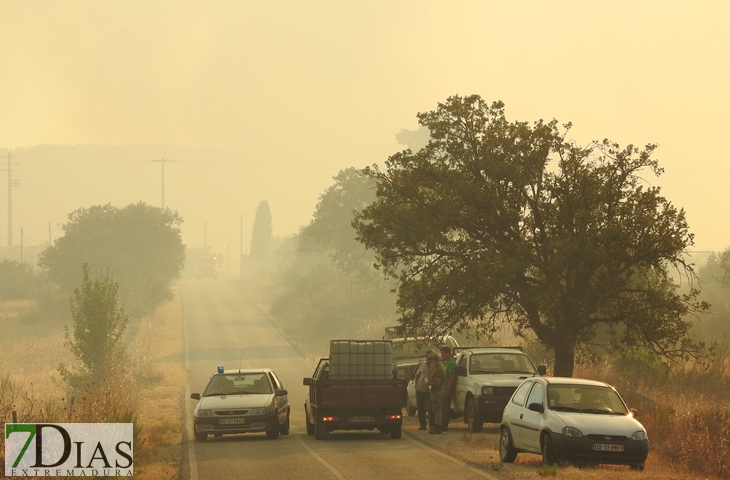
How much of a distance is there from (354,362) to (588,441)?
8845 millimetres

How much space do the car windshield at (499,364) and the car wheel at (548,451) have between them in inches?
317

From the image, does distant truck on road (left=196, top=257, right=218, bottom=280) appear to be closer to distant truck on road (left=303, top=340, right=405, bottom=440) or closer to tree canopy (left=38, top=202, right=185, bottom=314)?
tree canopy (left=38, top=202, right=185, bottom=314)

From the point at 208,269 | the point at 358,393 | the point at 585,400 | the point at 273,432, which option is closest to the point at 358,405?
the point at 358,393

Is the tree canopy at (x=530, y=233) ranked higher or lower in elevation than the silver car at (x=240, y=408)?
higher

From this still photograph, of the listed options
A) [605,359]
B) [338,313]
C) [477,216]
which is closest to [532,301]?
[477,216]

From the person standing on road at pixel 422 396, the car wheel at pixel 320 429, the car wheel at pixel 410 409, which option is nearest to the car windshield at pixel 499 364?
the person standing on road at pixel 422 396

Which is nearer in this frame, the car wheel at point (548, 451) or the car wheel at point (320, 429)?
the car wheel at point (548, 451)

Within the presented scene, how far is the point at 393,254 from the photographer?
28453mm

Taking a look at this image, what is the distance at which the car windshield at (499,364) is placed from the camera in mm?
24531

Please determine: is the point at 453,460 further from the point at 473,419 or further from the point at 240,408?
the point at 240,408

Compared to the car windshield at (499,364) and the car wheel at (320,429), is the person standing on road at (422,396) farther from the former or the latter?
the car wheel at (320,429)

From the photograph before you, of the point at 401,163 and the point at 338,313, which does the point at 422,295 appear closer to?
the point at 401,163

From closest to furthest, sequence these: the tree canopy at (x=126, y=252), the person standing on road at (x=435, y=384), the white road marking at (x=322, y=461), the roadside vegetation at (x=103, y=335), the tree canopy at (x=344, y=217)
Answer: the white road marking at (x=322, y=461)
the roadside vegetation at (x=103, y=335)
the person standing on road at (x=435, y=384)
the tree canopy at (x=344, y=217)
the tree canopy at (x=126, y=252)

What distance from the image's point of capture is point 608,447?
51.9ft
